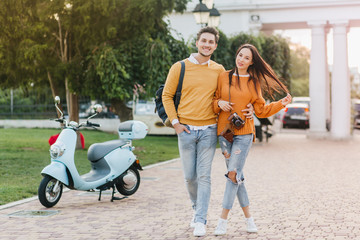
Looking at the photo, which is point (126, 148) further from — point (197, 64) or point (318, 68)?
point (318, 68)

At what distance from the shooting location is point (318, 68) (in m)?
27.6

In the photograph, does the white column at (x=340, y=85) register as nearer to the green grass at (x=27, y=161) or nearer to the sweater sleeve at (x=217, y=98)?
the green grass at (x=27, y=161)

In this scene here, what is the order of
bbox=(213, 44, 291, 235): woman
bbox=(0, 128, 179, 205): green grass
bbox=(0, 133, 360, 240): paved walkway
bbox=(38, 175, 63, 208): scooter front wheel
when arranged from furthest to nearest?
1. bbox=(0, 128, 179, 205): green grass
2. bbox=(38, 175, 63, 208): scooter front wheel
3. bbox=(0, 133, 360, 240): paved walkway
4. bbox=(213, 44, 291, 235): woman

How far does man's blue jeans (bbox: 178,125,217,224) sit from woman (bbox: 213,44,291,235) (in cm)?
12

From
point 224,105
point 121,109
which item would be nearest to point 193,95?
point 224,105

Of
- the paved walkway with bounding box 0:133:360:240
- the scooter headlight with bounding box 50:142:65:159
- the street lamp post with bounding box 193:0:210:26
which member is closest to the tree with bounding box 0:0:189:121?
the street lamp post with bounding box 193:0:210:26

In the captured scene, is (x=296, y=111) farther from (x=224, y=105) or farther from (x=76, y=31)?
(x=224, y=105)

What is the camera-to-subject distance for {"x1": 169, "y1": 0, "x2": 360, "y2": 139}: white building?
88.9 ft

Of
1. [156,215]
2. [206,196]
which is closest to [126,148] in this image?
[156,215]

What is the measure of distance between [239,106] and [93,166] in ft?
11.2

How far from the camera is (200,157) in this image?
592cm

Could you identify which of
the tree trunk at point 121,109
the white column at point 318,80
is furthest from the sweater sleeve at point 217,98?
Answer: the white column at point 318,80

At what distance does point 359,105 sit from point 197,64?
3383cm

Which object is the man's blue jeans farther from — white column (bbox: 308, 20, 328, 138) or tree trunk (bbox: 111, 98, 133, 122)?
white column (bbox: 308, 20, 328, 138)
